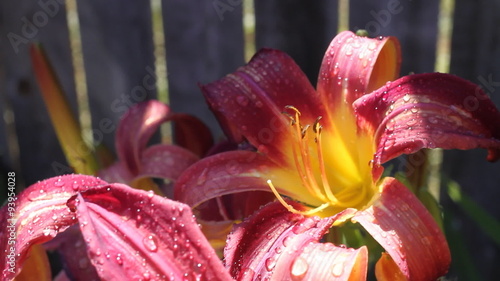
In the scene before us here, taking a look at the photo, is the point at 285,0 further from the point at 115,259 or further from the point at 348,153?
the point at 115,259

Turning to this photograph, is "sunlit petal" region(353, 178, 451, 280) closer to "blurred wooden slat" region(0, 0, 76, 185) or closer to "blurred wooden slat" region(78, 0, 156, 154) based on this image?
"blurred wooden slat" region(78, 0, 156, 154)

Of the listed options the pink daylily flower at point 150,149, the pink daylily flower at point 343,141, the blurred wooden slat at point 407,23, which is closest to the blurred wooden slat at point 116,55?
the blurred wooden slat at point 407,23

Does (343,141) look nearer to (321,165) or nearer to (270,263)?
→ (321,165)

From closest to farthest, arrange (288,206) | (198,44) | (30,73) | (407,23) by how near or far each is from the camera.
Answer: (288,206) → (407,23) → (198,44) → (30,73)

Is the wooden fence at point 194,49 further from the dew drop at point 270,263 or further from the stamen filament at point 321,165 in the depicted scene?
the dew drop at point 270,263

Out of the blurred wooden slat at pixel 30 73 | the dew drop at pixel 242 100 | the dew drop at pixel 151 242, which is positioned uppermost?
the dew drop at pixel 242 100

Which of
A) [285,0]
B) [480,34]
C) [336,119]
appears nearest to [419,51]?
[480,34]

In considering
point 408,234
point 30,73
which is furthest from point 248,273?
point 30,73
